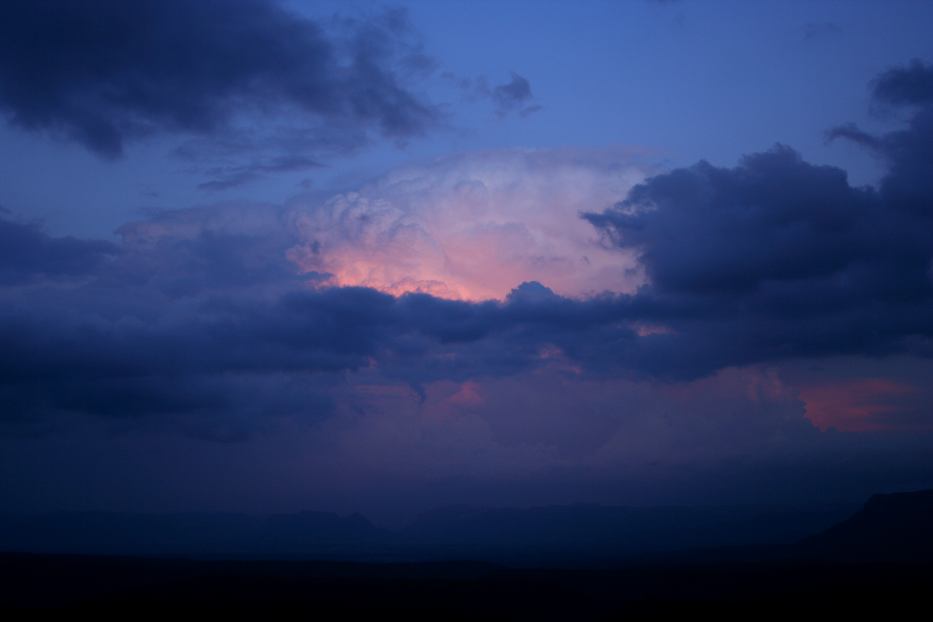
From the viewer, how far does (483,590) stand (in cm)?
10512

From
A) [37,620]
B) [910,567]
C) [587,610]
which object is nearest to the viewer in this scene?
[37,620]

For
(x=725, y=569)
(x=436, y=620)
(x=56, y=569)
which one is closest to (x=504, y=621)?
(x=436, y=620)

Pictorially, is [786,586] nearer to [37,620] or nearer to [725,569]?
[725,569]

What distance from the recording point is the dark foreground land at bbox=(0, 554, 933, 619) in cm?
9206

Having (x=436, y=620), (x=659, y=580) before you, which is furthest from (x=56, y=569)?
(x=659, y=580)

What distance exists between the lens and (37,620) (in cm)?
7856

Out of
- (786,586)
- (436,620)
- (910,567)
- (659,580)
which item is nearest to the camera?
(436,620)

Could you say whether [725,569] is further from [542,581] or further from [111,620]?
[111,620]

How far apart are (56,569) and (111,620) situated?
43.6 m

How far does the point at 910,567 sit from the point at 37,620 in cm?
13715

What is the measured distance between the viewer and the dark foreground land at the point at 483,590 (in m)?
92.1

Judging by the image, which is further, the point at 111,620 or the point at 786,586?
the point at 786,586

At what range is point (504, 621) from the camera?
89750 millimetres

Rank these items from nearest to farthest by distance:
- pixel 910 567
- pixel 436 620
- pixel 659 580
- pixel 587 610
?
1. pixel 436 620
2. pixel 587 610
3. pixel 659 580
4. pixel 910 567
